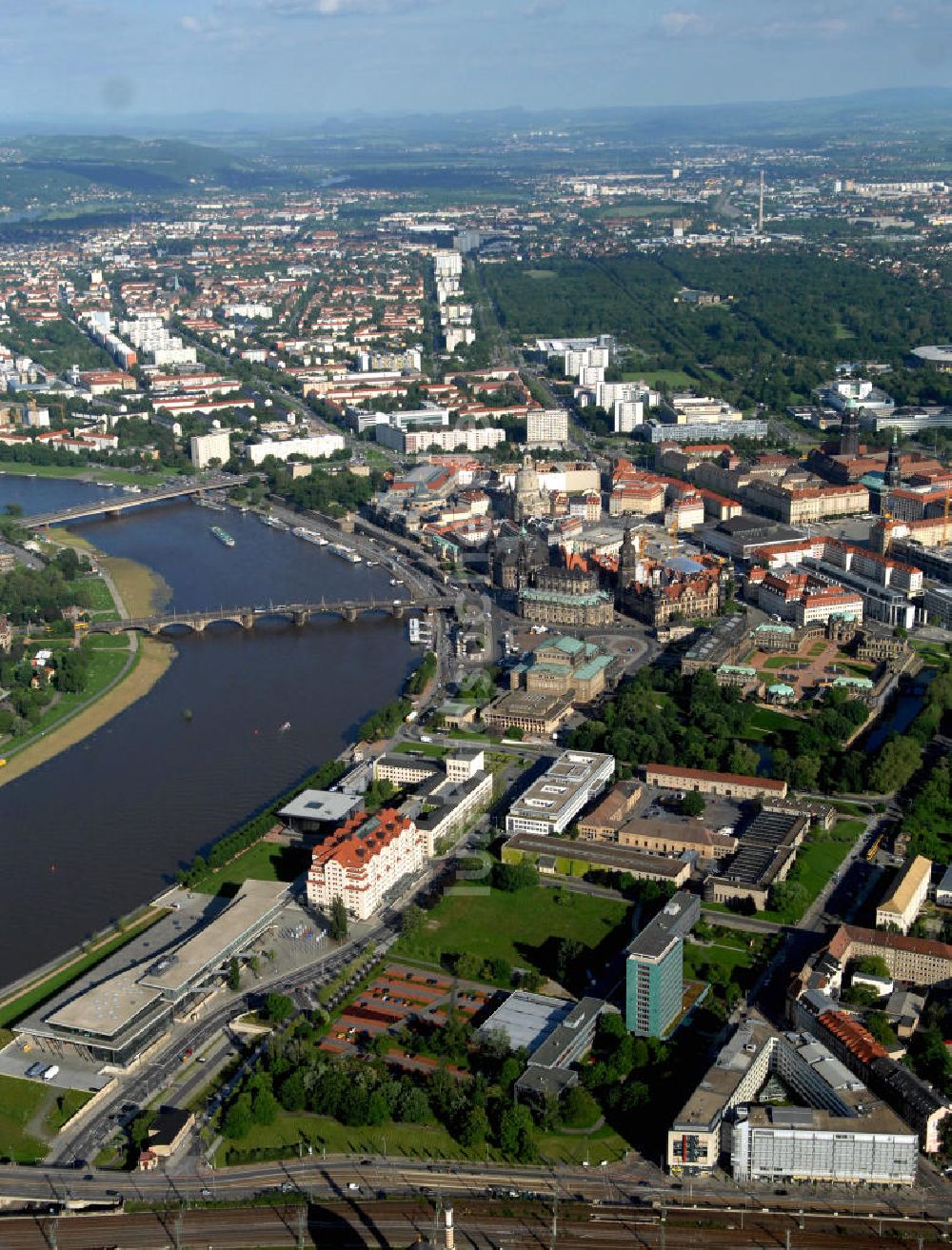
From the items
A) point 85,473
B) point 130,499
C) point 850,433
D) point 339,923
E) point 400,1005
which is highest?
point 850,433

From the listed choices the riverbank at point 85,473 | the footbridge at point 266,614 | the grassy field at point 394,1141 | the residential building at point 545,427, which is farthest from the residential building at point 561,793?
the riverbank at point 85,473

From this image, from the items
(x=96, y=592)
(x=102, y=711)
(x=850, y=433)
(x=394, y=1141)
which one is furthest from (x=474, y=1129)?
(x=850, y=433)

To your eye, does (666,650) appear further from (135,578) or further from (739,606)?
(135,578)

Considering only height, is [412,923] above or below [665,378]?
below

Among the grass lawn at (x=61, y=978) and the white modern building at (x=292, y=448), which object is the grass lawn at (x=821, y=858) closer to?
the grass lawn at (x=61, y=978)

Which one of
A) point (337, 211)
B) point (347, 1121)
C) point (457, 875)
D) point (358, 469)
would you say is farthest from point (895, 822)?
point (337, 211)

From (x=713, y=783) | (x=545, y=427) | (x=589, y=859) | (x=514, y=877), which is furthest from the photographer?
(x=545, y=427)

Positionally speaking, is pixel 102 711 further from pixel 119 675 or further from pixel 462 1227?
pixel 462 1227

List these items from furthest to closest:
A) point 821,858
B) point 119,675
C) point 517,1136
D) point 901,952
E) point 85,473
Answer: point 85,473
point 119,675
point 821,858
point 901,952
point 517,1136
